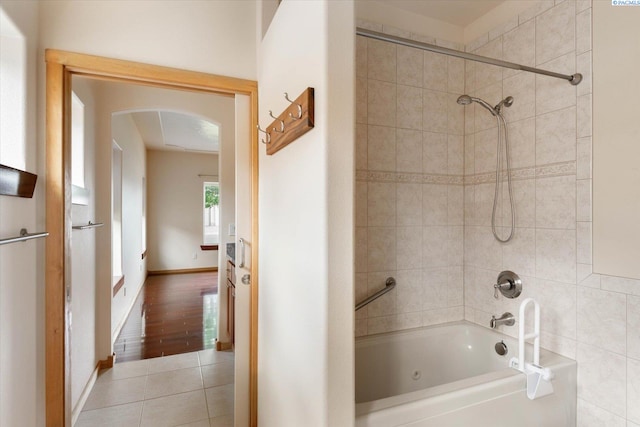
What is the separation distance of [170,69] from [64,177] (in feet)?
2.48

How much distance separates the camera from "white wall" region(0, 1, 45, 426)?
4.07ft

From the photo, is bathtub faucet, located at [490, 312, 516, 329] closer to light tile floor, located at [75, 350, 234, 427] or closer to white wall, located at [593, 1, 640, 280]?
white wall, located at [593, 1, 640, 280]

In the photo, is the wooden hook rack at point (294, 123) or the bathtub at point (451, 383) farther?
the bathtub at point (451, 383)

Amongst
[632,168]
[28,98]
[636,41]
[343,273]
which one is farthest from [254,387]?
[636,41]

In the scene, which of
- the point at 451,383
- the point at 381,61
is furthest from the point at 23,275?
the point at 381,61

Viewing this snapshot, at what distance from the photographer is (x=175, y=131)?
510cm

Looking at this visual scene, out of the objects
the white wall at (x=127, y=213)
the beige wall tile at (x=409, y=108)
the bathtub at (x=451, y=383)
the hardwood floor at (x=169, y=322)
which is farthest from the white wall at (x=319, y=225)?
the hardwood floor at (x=169, y=322)

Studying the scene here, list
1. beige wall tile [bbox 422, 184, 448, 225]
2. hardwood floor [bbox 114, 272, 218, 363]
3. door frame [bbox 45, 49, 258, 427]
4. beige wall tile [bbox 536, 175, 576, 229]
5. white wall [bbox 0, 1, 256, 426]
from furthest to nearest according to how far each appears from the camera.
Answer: hardwood floor [bbox 114, 272, 218, 363]
beige wall tile [bbox 422, 184, 448, 225]
beige wall tile [bbox 536, 175, 576, 229]
door frame [bbox 45, 49, 258, 427]
white wall [bbox 0, 1, 256, 426]

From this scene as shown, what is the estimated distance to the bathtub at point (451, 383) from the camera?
124cm

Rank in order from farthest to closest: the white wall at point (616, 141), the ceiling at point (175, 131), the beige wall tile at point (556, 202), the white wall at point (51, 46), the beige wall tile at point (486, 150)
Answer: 1. the ceiling at point (175, 131)
2. the beige wall tile at point (486, 150)
3. the beige wall tile at point (556, 202)
4. the white wall at point (616, 141)
5. the white wall at point (51, 46)

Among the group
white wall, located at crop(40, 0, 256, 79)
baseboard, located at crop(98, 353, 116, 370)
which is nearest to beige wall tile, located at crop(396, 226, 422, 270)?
white wall, located at crop(40, 0, 256, 79)

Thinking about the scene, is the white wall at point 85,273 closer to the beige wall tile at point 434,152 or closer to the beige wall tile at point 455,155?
the beige wall tile at point 434,152

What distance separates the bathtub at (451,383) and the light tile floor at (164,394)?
1073mm

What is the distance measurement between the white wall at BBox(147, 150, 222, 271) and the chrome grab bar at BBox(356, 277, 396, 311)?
591 cm
